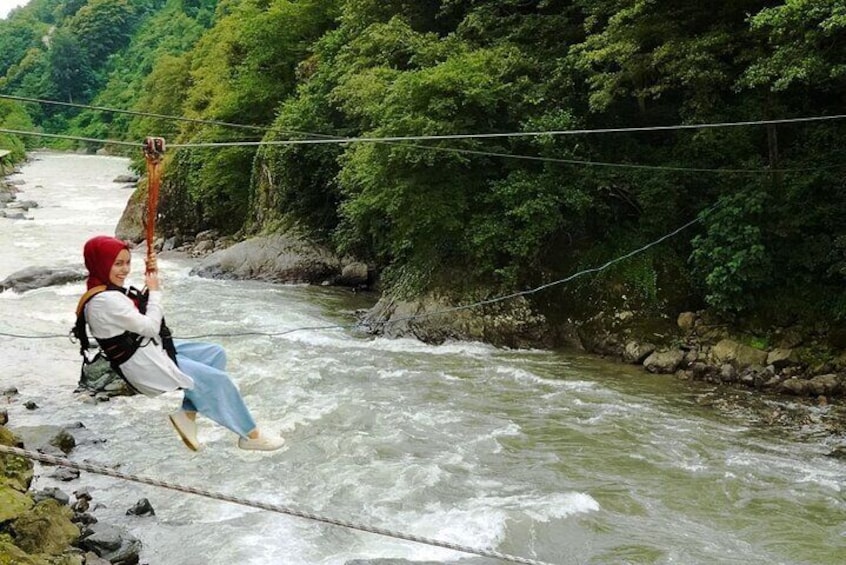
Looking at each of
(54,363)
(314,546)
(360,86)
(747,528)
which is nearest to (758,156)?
(747,528)

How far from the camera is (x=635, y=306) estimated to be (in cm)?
1409

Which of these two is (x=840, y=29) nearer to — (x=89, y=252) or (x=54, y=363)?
(x=89, y=252)

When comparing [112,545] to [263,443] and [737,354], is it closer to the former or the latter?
[263,443]

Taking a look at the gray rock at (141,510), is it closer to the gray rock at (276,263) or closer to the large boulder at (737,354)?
the large boulder at (737,354)

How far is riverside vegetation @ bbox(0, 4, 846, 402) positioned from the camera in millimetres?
12195

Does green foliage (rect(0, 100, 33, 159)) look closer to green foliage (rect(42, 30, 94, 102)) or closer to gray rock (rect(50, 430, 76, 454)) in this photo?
green foliage (rect(42, 30, 94, 102))

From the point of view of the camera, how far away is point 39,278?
19984mm

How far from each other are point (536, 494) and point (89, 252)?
20.2 feet

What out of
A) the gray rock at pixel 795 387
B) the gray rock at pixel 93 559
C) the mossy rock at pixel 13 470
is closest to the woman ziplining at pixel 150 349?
the gray rock at pixel 93 559

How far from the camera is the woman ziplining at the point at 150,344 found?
4324 mm

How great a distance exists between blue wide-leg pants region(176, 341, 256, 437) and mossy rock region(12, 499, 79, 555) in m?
2.96

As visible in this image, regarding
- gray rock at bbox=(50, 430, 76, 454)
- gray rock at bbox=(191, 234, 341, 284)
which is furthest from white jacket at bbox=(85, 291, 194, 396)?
gray rock at bbox=(191, 234, 341, 284)

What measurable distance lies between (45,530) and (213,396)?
3.32 metres

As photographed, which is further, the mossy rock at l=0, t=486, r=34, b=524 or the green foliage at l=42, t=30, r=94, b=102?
the green foliage at l=42, t=30, r=94, b=102
